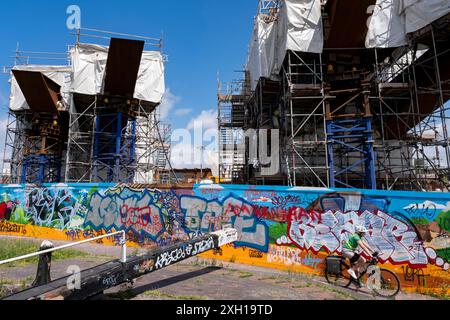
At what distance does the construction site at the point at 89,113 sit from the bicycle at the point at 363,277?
13.8 metres

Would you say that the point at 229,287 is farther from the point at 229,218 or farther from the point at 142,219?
the point at 142,219

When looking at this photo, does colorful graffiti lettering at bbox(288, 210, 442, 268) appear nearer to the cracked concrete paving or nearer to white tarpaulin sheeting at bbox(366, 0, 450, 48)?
the cracked concrete paving

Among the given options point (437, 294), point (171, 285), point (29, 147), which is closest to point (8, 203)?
point (171, 285)

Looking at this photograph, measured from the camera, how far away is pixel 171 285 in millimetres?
5863

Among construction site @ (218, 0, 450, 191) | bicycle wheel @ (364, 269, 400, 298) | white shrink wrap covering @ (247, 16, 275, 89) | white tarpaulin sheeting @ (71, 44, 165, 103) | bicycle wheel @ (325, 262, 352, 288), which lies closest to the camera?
bicycle wheel @ (364, 269, 400, 298)

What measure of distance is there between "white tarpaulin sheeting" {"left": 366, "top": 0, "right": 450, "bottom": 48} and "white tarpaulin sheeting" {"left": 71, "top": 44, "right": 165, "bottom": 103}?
48.2 ft

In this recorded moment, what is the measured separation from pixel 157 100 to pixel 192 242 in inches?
726

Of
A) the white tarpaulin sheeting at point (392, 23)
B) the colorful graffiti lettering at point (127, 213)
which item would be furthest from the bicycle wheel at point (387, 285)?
the white tarpaulin sheeting at point (392, 23)

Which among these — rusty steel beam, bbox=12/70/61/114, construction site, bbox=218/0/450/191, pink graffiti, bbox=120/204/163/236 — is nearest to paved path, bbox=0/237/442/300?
pink graffiti, bbox=120/204/163/236

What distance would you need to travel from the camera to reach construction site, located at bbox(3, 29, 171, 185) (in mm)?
19922

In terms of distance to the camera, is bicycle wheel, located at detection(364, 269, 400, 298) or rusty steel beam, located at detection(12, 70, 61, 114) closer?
bicycle wheel, located at detection(364, 269, 400, 298)

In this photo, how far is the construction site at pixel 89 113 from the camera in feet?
65.4

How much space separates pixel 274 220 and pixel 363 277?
8.34 ft

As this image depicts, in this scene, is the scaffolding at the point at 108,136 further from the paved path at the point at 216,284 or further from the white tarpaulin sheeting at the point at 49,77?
the paved path at the point at 216,284
